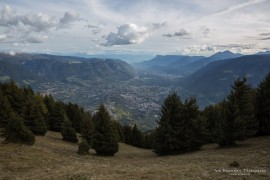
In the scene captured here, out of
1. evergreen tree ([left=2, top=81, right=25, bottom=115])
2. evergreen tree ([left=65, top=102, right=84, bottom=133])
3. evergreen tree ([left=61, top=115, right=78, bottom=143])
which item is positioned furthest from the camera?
evergreen tree ([left=65, top=102, right=84, bottom=133])

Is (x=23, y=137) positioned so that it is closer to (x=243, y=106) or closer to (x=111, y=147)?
(x=111, y=147)

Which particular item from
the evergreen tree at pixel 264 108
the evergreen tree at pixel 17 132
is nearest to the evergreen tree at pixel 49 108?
the evergreen tree at pixel 17 132

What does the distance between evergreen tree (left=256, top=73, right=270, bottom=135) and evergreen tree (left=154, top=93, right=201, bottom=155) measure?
12105mm

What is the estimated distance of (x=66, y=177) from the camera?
70.0ft

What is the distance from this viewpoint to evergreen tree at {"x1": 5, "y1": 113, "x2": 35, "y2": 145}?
35.1m

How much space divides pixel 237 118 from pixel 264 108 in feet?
35.7

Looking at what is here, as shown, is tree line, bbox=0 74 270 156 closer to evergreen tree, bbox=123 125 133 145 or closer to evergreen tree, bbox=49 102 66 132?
evergreen tree, bbox=49 102 66 132

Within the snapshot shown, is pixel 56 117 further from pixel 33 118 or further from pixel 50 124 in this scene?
pixel 33 118

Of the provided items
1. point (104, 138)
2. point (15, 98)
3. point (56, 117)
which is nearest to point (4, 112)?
point (15, 98)

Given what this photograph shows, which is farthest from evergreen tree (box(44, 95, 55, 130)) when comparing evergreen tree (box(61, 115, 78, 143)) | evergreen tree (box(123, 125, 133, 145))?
evergreen tree (box(123, 125, 133, 145))

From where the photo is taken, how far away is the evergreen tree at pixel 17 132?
35.1 metres

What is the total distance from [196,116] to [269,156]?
57.3 feet

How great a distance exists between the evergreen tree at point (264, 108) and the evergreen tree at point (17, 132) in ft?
116

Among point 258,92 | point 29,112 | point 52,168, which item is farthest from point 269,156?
point 29,112
